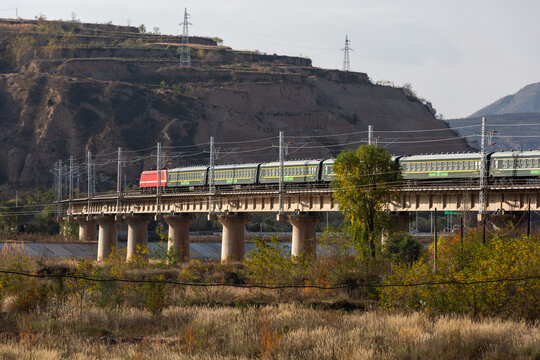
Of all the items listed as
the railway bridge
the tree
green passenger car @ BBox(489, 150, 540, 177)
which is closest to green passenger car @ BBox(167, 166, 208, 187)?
the railway bridge

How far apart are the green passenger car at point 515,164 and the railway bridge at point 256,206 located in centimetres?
101

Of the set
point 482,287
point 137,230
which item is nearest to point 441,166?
point 482,287

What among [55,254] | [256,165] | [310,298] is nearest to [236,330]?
[310,298]

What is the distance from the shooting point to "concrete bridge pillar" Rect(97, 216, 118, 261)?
98000 millimetres

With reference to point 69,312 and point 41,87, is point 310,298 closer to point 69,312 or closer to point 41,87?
point 69,312

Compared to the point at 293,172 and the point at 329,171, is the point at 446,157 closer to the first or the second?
the point at 329,171

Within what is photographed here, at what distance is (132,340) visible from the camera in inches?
1084

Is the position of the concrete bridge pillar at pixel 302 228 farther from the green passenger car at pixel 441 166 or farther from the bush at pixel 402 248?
the bush at pixel 402 248

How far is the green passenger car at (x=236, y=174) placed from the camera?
250 feet

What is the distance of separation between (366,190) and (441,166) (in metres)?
7.33

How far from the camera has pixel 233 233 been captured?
77000 millimetres

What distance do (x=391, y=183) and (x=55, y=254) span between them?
186 feet

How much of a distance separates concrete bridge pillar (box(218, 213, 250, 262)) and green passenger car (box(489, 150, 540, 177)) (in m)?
29.0

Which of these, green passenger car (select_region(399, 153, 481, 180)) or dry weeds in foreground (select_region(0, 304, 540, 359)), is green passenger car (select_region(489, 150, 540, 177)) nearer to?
green passenger car (select_region(399, 153, 481, 180))
